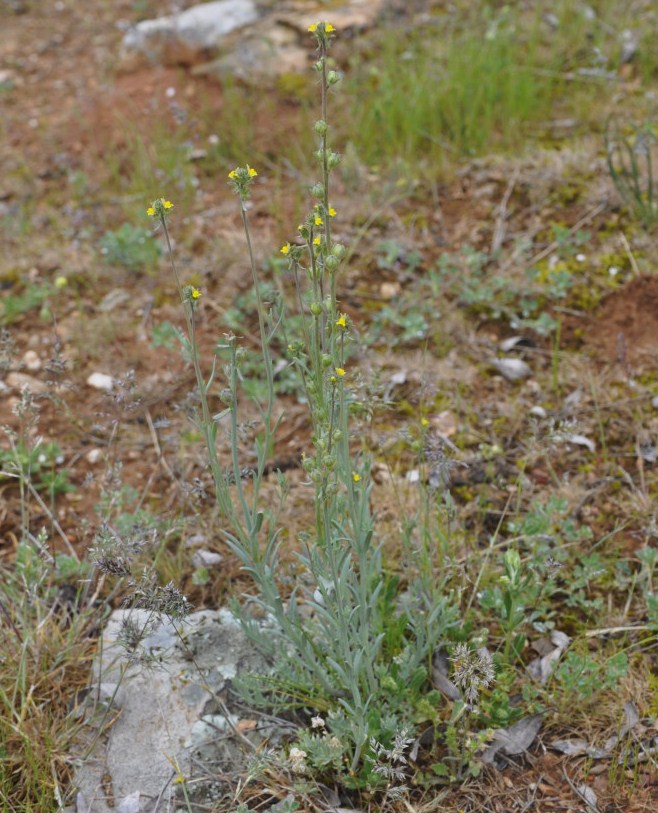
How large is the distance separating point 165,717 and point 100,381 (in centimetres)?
168

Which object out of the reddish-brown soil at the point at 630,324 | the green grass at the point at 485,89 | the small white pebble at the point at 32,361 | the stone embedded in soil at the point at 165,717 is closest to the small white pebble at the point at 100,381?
the small white pebble at the point at 32,361

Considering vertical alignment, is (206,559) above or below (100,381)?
below

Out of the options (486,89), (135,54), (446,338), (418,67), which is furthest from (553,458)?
(135,54)

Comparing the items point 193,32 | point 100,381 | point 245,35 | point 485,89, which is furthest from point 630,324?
point 193,32

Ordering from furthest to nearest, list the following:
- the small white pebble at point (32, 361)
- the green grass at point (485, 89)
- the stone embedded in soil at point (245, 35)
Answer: the stone embedded in soil at point (245, 35) < the green grass at point (485, 89) < the small white pebble at point (32, 361)

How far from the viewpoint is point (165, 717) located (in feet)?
7.27

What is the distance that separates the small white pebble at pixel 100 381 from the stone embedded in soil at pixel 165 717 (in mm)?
1294

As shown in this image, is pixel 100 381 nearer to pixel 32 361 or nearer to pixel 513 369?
pixel 32 361

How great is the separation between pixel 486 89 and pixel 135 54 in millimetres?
2755

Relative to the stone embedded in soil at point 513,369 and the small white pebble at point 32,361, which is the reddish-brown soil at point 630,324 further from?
the small white pebble at point 32,361

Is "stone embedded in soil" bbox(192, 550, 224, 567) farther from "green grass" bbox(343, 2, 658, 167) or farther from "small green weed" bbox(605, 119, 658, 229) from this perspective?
"green grass" bbox(343, 2, 658, 167)

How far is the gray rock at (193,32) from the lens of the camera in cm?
523

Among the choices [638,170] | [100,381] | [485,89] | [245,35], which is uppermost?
[245,35]

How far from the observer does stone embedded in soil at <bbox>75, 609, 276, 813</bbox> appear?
2.08m
